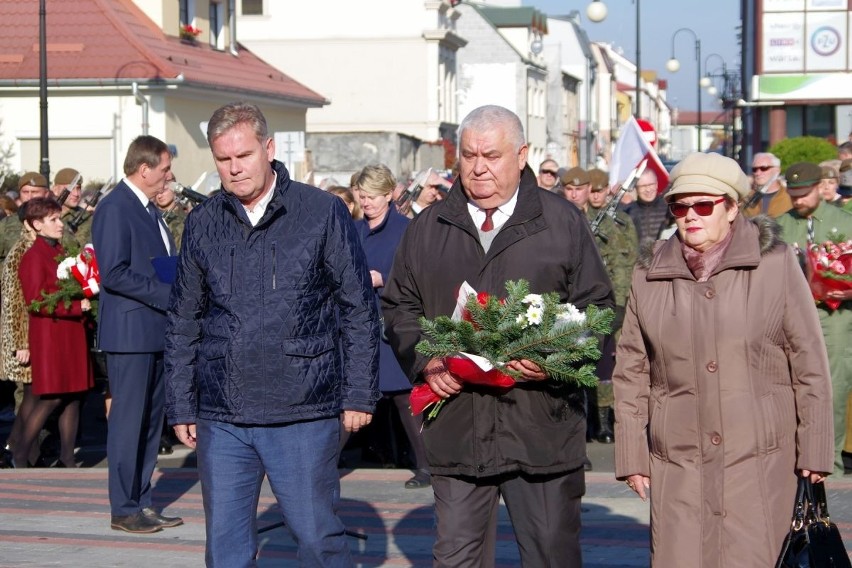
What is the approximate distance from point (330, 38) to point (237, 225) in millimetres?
51293

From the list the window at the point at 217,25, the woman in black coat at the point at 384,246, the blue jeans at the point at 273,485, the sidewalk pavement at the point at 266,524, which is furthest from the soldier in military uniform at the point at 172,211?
the window at the point at 217,25

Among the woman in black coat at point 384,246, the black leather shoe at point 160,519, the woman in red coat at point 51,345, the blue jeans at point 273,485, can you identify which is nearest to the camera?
the blue jeans at point 273,485

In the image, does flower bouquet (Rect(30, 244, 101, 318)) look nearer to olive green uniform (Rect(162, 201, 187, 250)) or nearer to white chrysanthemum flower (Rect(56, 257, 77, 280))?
white chrysanthemum flower (Rect(56, 257, 77, 280))

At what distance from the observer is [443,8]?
57.8 metres

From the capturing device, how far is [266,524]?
8.20 meters

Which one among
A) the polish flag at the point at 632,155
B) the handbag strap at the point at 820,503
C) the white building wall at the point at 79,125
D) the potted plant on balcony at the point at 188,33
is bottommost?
the handbag strap at the point at 820,503

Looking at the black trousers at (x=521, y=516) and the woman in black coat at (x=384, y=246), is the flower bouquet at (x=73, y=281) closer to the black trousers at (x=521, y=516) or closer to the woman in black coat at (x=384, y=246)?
the woman in black coat at (x=384, y=246)

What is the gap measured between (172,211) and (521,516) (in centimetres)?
818

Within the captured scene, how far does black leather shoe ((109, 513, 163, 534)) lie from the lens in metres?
7.97

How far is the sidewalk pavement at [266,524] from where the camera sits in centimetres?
735

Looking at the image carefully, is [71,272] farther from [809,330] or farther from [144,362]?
[809,330]

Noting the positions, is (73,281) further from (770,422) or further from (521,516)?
(770,422)

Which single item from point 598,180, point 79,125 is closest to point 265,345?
point 598,180

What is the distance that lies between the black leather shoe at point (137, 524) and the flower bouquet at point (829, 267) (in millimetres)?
4171
